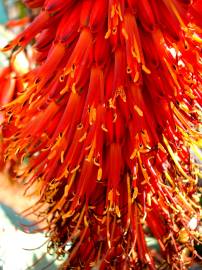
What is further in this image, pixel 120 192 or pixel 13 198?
pixel 13 198

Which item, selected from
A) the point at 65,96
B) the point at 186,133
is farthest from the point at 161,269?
the point at 65,96

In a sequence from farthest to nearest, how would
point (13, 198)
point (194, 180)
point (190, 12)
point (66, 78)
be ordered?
1. point (13, 198)
2. point (194, 180)
3. point (66, 78)
4. point (190, 12)

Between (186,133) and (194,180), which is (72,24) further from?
(194,180)

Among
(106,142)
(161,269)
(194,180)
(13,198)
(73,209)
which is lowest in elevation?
(161,269)

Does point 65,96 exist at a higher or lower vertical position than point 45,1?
lower

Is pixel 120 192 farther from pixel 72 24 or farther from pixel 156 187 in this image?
pixel 72 24

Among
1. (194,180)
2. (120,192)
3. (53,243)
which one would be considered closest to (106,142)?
(120,192)

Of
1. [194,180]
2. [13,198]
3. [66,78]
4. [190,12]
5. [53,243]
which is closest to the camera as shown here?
[190,12]
